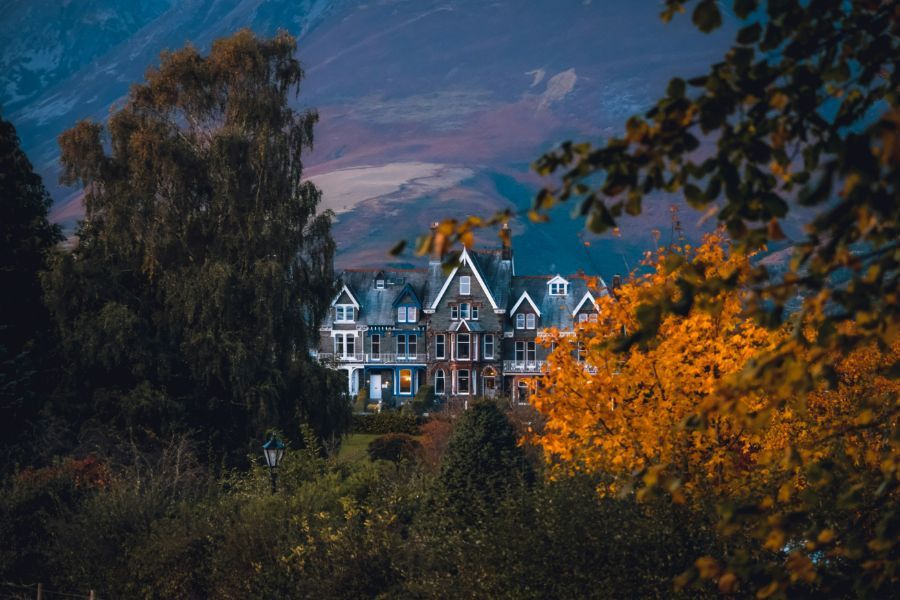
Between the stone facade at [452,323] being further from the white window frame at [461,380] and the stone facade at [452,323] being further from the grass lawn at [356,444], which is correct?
the grass lawn at [356,444]

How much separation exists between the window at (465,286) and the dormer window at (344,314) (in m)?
8.86

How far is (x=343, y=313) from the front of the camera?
90.2 m

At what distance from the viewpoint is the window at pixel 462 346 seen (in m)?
86.8

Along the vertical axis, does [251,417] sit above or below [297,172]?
below

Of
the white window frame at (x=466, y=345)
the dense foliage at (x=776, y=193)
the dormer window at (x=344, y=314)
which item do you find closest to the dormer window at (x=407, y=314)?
the dormer window at (x=344, y=314)

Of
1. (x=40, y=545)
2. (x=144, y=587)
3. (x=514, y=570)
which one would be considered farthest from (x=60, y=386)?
(x=514, y=570)

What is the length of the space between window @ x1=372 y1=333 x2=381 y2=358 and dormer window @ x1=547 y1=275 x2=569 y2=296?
45.5ft

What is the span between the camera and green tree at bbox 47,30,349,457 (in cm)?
3825

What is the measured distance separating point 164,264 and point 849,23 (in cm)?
3671

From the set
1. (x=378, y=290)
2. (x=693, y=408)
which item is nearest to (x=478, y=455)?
(x=693, y=408)

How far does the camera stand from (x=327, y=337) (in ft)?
298

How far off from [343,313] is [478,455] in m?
67.6

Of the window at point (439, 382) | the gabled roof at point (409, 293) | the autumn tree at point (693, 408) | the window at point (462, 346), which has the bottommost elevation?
the autumn tree at point (693, 408)

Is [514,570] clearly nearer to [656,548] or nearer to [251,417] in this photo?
[656,548]
